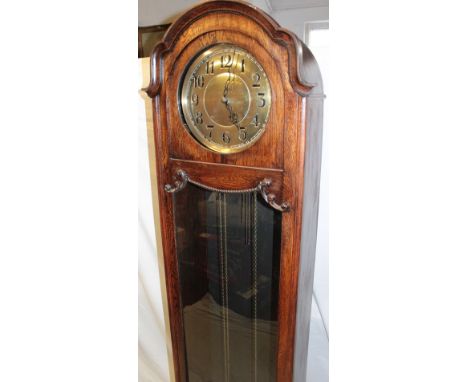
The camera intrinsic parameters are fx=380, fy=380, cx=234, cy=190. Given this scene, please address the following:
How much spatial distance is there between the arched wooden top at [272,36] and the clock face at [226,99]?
7 cm

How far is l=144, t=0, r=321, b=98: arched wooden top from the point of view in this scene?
78cm

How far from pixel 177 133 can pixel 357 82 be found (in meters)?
0.53

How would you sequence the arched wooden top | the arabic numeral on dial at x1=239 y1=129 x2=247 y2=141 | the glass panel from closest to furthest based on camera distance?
the arched wooden top, the arabic numeral on dial at x1=239 y1=129 x2=247 y2=141, the glass panel

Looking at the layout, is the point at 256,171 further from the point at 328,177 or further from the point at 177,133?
the point at 328,177

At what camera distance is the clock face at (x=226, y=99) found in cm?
85

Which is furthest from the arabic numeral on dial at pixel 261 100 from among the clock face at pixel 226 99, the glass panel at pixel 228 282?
the glass panel at pixel 228 282

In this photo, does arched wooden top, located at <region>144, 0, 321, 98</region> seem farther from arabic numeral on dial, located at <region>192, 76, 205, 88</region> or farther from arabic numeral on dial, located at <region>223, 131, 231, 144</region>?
arabic numeral on dial, located at <region>223, 131, 231, 144</region>

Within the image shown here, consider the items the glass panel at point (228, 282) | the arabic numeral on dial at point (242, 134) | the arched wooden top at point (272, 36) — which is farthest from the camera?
the glass panel at point (228, 282)

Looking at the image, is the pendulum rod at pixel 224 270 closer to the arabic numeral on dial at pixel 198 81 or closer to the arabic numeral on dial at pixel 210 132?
the arabic numeral on dial at pixel 210 132

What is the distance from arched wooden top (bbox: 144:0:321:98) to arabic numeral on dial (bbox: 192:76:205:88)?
9 cm

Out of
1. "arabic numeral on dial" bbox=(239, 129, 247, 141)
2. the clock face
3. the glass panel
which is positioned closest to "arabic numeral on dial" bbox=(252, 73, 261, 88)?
the clock face

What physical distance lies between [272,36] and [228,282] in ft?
2.21

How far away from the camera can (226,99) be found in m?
0.90

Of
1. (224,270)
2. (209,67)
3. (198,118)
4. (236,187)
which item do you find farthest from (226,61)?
(224,270)
